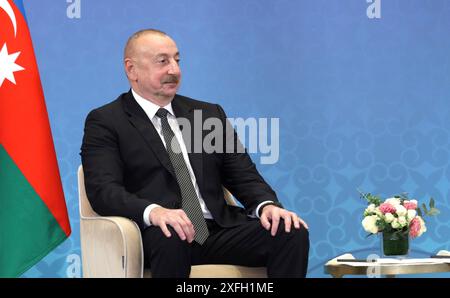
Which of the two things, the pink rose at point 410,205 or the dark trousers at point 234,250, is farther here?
the pink rose at point 410,205

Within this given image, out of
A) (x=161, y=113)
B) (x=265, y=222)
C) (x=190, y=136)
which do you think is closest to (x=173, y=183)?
(x=190, y=136)

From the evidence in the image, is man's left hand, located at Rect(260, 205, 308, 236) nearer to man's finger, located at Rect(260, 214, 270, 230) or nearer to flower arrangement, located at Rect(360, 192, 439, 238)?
man's finger, located at Rect(260, 214, 270, 230)

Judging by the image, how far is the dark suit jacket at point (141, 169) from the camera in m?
3.36

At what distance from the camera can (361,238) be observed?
4.93 m

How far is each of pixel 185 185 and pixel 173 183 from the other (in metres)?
0.05

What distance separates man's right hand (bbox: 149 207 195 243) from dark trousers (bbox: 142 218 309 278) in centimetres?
2

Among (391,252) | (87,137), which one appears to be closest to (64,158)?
(87,137)

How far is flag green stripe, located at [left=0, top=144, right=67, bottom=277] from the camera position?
12.3 ft

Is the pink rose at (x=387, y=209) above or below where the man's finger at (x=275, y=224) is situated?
above

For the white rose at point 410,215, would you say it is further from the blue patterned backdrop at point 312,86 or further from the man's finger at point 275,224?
the blue patterned backdrop at point 312,86

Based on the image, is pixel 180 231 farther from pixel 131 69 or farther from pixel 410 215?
pixel 410 215

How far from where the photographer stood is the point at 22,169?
12.4 feet

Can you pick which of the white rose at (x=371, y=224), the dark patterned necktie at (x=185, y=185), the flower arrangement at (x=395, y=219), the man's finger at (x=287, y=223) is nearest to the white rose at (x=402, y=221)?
the flower arrangement at (x=395, y=219)

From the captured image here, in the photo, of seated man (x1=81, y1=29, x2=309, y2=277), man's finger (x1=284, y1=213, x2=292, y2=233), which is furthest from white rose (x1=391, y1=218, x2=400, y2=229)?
man's finger (x1=284, y1=213, x2=292, y2=233)
